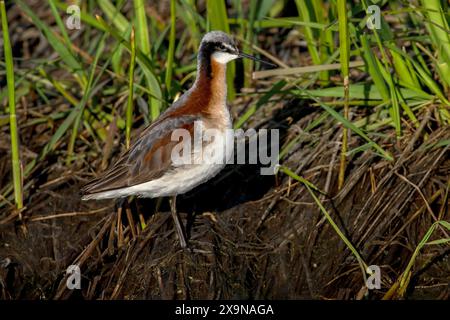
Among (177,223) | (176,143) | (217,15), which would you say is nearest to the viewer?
(176,143)

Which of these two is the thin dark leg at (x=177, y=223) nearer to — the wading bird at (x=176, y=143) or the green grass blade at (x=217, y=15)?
the wading bird at (x=176, y=143)

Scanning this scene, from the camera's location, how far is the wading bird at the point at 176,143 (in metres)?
4.89

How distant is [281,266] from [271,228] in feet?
1.17

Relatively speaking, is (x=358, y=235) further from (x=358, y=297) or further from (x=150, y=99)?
(x=150, y=99)

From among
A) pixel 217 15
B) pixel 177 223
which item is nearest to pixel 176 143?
pixel 177 223

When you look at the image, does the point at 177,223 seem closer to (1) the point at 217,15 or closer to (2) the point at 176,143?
(2) the point at 176,143

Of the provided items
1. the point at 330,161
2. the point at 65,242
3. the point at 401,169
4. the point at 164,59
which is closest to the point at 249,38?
the point at 164,59

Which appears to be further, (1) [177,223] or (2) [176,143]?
(1) [177,223]

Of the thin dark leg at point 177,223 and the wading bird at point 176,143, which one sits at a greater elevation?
the wading bird at point 176,143

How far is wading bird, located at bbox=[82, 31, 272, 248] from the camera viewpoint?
489 centimetres

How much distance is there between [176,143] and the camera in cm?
494

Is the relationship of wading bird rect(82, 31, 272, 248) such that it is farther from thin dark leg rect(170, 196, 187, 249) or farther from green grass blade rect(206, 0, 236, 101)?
green grass blade rect(206, 0, 236, 101)

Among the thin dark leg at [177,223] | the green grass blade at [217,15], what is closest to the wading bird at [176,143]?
the thin dark leg at [177,223]

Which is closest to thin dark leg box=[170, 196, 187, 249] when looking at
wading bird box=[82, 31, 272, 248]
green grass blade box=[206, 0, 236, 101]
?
wading bird box=[82, 31, 272, 248]
